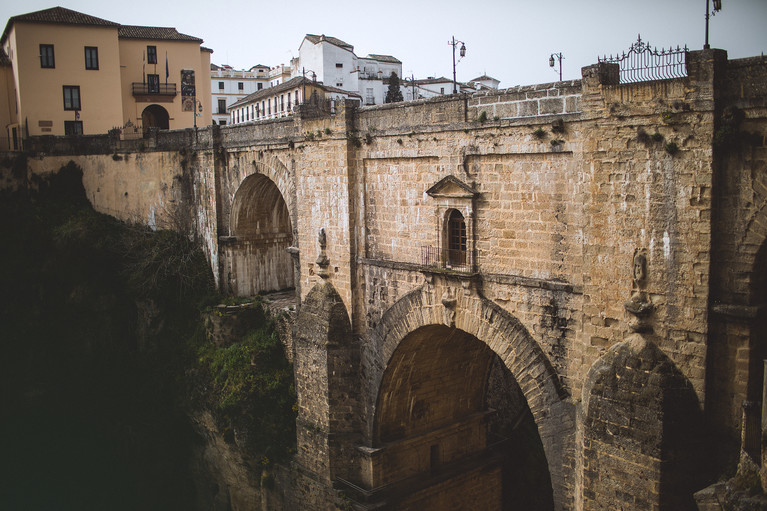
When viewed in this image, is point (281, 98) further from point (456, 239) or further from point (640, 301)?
point (640, 301)

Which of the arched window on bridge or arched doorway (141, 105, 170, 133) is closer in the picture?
the arched window on bridge

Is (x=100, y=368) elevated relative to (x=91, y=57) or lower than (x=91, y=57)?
lower

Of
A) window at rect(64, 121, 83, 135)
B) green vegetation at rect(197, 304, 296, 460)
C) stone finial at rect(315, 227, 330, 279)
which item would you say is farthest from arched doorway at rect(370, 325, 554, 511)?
window at rect(64, 121, 83, 135)

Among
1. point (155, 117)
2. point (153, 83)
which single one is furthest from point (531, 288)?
point (155, 117)

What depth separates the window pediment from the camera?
1278 centimetres

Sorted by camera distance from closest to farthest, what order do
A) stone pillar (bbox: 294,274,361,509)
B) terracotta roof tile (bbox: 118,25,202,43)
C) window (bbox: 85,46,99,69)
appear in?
stone pillar (bbox: 294,274,361,509) < window (bbox: 85,46,99,69) < terracotta roof tile (bbox: 118,25,202,43)

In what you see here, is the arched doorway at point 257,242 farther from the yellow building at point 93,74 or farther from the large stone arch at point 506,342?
the yellow building at point 93,74

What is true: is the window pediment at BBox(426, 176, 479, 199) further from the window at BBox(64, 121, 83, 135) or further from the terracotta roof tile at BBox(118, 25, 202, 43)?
the terracotta roof tile at BBox(118, 25, 202, 43)

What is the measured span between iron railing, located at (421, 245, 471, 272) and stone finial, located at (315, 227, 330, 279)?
3149mm

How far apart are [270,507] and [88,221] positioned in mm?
13943

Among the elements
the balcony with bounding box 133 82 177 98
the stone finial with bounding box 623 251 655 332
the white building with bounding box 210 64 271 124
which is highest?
the white building with bounding box 210 64 271 124

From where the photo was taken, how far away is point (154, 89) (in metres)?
35.5

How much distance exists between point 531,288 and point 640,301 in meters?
2.16

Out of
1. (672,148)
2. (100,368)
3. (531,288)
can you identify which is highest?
(672,148)
